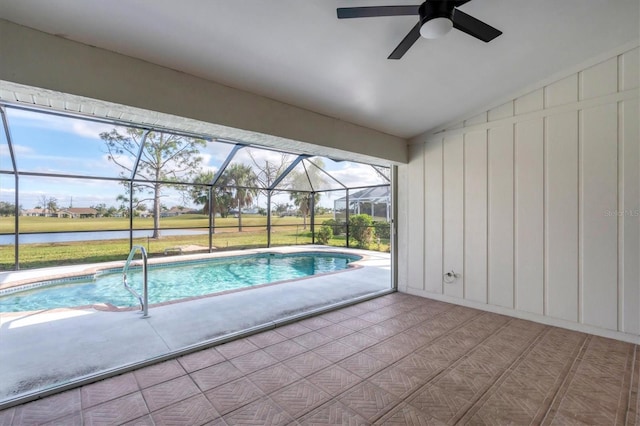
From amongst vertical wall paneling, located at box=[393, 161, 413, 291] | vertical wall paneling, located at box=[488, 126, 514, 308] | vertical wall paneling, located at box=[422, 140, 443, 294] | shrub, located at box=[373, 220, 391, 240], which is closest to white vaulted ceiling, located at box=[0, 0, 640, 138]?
vertical wall paneling, located at box=[488, 126, 514, 308]

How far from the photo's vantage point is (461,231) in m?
4.20

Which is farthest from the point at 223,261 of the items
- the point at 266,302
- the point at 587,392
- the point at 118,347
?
the point at 587,392

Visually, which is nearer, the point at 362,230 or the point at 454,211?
the point at 454,211

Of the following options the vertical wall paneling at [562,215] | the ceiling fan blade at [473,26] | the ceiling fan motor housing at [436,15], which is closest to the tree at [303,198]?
the vertical wall paneling at [562,215]

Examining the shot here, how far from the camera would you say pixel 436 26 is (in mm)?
1905

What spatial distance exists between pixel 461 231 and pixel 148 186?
770 cm

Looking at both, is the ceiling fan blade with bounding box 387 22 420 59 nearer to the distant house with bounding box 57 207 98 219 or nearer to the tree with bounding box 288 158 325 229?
the tree with bounding box 288 158 325 229

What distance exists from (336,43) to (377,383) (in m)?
2.82

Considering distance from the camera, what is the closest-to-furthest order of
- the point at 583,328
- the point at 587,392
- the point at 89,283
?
the point at 587,392 < the point at 583,328 < the point at 89,283

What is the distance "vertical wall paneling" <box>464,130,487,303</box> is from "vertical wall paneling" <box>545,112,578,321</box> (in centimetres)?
69

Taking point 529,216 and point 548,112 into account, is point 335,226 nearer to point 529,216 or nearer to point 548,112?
point 529,216

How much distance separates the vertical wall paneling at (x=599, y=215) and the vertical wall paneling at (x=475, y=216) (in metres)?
1.01

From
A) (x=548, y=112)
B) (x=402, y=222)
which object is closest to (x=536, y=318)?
(x=402, y=222)

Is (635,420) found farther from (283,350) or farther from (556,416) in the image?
(283,350)
